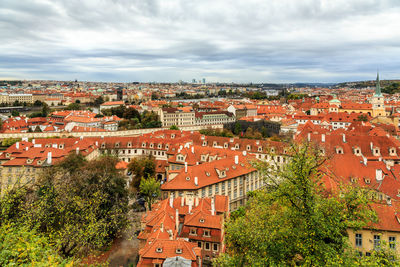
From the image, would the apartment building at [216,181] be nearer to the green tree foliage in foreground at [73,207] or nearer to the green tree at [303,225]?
the green tree foliage in foreground at [73,207]

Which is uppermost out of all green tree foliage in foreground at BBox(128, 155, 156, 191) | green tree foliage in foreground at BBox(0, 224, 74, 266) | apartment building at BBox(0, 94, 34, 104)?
apartment building at BBox(0, 94, 34, 104)

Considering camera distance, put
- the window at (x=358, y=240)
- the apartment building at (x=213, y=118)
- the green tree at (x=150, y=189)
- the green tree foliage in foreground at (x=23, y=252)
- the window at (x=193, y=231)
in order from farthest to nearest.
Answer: the apartment building at (x=213, y=118)
the green tree at (x=150, y=189)
the window at (x=193, y=231)
the window at (x=358, y=240)
the green tree foliage in foreground at (x=23, y=252)

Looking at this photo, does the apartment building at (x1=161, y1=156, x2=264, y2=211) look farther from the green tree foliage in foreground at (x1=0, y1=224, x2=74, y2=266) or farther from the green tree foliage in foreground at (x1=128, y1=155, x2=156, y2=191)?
the green tree foliage in foreground at (x1=0, y1=224, x2=74, y2=266)

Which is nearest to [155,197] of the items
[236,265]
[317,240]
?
[236,265]

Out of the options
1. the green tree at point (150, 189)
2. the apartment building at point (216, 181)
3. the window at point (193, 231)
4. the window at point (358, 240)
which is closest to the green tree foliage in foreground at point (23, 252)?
the window at point (193, 231)

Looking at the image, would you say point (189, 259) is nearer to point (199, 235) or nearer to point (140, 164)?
point (199, 235)

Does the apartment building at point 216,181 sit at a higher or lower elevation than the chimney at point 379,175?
lower

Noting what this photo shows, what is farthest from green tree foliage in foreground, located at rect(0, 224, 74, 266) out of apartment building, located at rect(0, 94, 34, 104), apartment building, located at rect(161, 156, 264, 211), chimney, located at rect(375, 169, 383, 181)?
apartment building, located at rect(0, 94, 34, 104)

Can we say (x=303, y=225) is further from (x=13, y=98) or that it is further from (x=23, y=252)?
(x=13, y=98)

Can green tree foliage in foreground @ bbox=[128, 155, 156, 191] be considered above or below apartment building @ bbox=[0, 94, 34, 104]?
below
